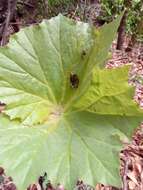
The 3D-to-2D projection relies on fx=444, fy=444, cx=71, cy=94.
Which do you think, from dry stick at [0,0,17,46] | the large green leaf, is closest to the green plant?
the large green leaf

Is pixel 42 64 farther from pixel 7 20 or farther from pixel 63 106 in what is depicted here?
pixel 7 20

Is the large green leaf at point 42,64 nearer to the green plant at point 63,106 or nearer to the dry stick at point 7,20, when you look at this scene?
the green plant at point 63,106

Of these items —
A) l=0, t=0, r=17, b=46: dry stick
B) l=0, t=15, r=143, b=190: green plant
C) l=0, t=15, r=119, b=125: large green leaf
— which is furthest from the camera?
l=0, t=0, r=17, b=46: dry stick

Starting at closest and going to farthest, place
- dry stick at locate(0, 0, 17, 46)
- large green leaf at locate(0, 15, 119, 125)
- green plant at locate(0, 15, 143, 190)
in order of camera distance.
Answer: green plant at locate(0, 15, 143, 190), large green leaf at locate(0, 15, 119, 125), dry stick at locate(0, 0, 17, 46)

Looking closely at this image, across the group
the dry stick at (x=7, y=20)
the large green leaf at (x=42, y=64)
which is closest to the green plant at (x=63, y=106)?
the large green leaf at (x=42, y=64)

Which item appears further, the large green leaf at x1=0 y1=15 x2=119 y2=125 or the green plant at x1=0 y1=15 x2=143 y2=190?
the large green leaf at x1=0 y1=15 x2=119 y2=125

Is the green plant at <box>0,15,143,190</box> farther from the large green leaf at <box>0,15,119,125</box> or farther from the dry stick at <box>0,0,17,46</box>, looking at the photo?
the dry stick at <box>0,0,17,46</box>

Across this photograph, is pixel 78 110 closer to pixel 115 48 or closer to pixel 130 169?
pixel 130 169

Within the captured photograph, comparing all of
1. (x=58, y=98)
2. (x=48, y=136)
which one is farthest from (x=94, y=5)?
(x=48, y=136)
